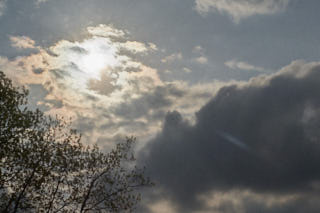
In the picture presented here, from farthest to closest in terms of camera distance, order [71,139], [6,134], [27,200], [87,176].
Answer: [71,139], [87,176], [27,200], [6,134]

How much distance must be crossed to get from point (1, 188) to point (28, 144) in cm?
523

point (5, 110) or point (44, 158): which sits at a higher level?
point (5, 110)

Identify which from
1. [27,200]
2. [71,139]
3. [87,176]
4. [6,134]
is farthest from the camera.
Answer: [71,139]

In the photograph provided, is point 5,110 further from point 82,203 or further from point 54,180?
point 82,203

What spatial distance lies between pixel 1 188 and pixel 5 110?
8.14m

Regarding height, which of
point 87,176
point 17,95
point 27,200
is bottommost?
point 27,200

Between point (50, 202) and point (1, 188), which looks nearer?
point (1, 188)

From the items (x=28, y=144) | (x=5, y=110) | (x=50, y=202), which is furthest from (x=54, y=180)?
(x=5, y=110)

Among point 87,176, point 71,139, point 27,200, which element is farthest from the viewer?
point 71,139

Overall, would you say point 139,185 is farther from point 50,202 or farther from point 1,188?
point 1,188

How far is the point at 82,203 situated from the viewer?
104 feet

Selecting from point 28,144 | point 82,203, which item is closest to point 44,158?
point 28,144

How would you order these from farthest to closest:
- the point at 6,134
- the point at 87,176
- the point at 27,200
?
the point at 87,176, the point at 27,200, the point at 6,134

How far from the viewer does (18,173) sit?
1159 inches
